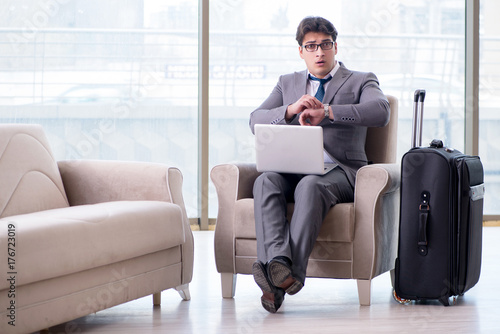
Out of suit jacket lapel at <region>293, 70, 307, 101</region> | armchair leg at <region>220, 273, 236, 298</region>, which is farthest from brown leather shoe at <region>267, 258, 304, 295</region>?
suit jacket lapel at <region>293, 70, 307, 101</region>

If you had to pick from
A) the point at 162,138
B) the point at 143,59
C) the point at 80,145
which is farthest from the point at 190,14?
the point at 80,145

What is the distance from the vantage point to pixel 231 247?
2840mm

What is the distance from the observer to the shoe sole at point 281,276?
8.23 feet

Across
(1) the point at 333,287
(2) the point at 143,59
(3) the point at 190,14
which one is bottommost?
(1) the point at 333,287

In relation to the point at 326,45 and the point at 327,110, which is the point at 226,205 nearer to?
the point at 327,110

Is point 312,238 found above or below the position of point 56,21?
below

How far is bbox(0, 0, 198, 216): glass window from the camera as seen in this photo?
15.6ft

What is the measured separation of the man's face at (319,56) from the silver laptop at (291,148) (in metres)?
0.50

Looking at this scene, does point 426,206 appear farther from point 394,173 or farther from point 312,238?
point 312,238

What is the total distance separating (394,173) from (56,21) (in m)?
2.97

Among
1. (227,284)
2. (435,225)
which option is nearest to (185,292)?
(227,284)

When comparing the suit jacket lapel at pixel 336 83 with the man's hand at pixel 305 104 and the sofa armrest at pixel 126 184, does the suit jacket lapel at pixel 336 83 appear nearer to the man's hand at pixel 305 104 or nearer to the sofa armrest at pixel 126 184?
the man's hand at pixel 305 104

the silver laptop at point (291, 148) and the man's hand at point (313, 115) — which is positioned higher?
the man's hand at point (313, 115)

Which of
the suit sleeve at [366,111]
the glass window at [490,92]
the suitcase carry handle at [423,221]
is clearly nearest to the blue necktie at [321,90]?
the suit sleeve at [366,111]
